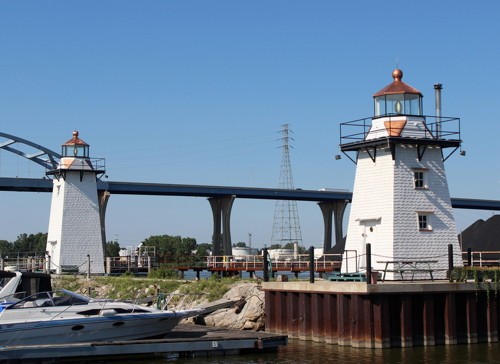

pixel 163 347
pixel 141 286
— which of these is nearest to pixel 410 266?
pixel 163 347

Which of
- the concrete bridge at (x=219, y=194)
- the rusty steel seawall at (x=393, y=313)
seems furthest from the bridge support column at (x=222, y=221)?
the rusty steel seawall at (x=393, y=313)

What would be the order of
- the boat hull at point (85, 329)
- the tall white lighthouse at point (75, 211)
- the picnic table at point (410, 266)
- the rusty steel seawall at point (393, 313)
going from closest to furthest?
the boat hull at point (85, 329), the rusty steel seawall at point (393, 313), the picnic table at point (410, 266), the tall white lighthouse at point (75, 211)

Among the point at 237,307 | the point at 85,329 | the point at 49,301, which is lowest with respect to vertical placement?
the point at 85,329

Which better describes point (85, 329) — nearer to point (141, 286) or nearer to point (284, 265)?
point (141, 286)

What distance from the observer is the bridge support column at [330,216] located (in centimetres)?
10356

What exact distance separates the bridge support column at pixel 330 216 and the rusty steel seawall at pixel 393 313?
65.4 meters

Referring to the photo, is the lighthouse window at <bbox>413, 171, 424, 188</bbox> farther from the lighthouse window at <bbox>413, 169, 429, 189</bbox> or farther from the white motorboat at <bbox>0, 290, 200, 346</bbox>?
the white motorboat at <bbox>0, 290, 200, 346</bbox>

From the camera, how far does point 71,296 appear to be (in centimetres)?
3275

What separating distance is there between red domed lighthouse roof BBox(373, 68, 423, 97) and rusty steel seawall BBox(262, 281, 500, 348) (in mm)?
9718

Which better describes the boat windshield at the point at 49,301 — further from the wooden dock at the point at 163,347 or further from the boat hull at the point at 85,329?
the wooden dock at the point at 163,347

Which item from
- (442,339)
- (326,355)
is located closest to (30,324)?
(326,355)

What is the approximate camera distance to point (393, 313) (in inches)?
1356

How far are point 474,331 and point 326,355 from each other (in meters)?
6.65

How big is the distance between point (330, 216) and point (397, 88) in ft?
215
